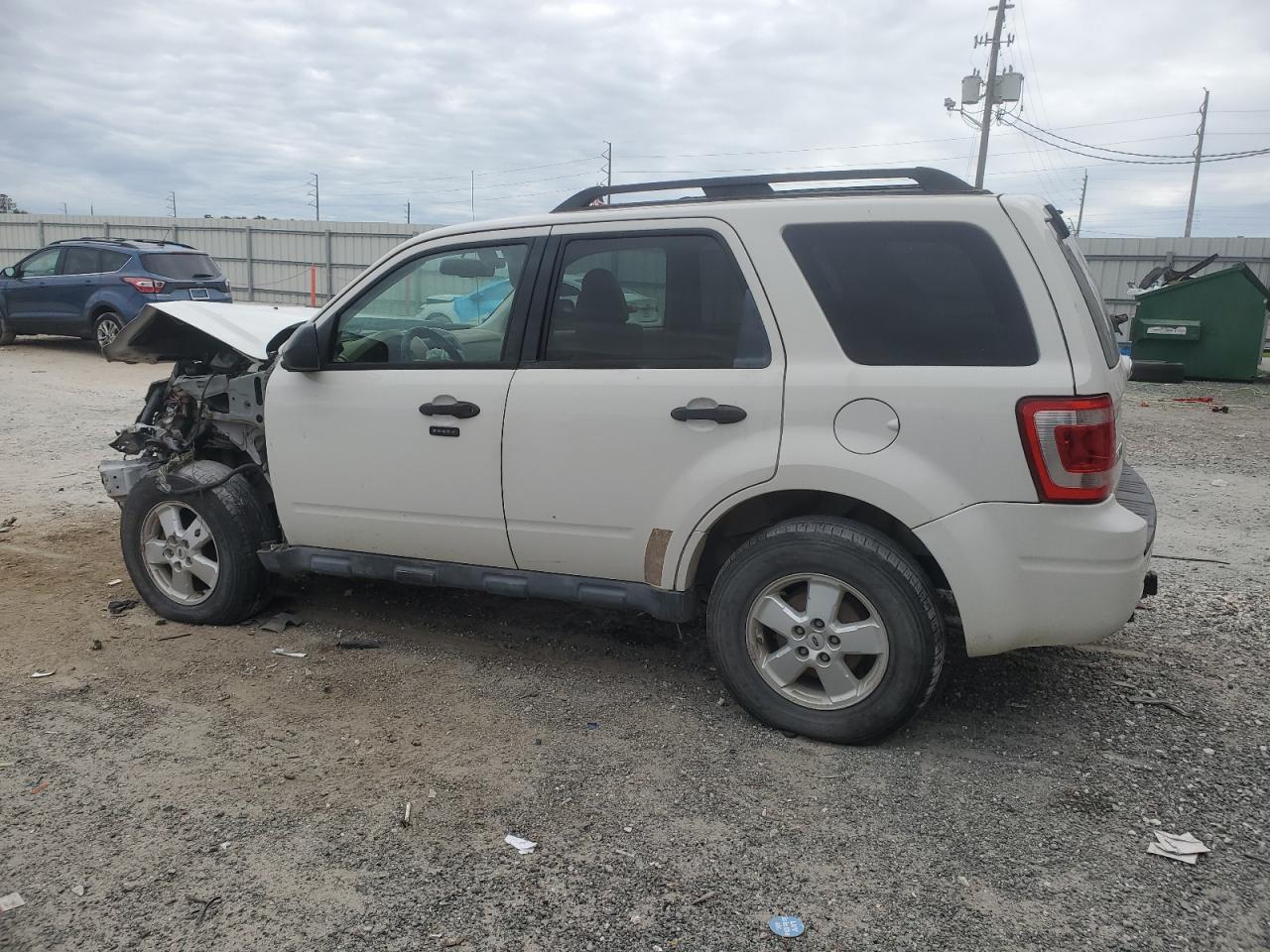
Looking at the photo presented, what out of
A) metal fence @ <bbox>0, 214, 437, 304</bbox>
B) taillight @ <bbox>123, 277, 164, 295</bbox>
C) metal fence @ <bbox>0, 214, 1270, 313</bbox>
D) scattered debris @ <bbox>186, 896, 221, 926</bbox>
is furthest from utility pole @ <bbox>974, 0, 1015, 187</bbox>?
scattered debris @ <bbox>186, 896, 221, 926</bbox>

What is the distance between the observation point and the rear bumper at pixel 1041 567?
3.15m

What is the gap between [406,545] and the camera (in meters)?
4.21

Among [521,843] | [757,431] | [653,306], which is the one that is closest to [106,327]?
[653,306]

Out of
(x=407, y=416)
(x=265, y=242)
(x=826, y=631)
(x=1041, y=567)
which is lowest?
(x=826, y=631)

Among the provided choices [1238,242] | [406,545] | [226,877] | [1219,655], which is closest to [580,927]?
[226,877]

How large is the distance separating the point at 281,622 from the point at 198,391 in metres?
1.17

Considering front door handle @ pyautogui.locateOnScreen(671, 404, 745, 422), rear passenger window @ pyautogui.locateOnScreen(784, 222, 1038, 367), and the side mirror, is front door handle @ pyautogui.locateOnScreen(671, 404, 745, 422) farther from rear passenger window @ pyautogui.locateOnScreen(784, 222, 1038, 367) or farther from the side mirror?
the side mirror

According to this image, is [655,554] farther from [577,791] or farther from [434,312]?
[434,312]

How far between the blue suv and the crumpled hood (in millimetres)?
10651

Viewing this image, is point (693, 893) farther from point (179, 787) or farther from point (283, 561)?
point (283, 561)

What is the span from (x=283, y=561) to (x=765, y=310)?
2.46m

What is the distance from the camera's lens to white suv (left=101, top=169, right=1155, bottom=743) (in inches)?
126

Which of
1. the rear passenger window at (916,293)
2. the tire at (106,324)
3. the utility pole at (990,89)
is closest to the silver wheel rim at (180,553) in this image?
the rear passenger window at (916,293)

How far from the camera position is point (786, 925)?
259 cm
